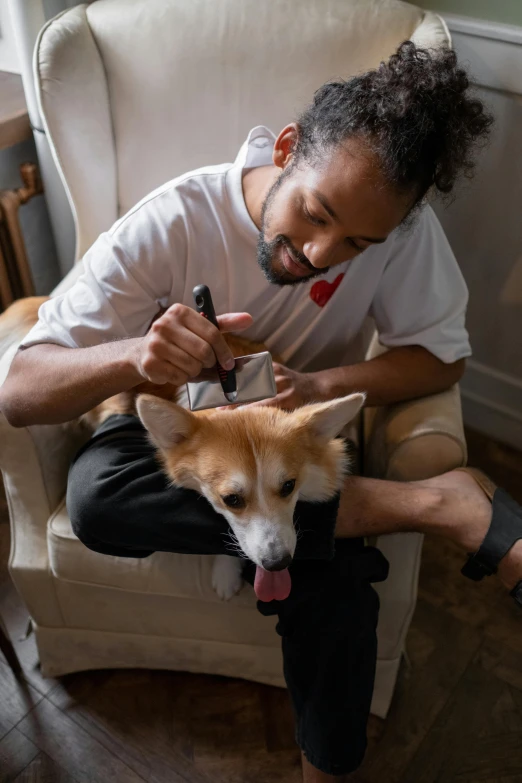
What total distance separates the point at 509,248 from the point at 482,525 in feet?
3.34

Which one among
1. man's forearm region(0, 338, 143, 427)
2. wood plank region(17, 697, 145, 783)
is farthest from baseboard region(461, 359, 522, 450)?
wood plank region(17, 697, 145, 783)

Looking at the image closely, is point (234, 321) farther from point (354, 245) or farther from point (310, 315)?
point (310, 315)

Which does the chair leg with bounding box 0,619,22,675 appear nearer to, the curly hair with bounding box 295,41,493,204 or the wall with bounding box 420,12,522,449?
the curly hair with bounding box 295,41,493,204

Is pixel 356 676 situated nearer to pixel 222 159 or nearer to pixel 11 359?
pixel 11 359

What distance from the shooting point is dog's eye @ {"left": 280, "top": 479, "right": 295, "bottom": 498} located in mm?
1078

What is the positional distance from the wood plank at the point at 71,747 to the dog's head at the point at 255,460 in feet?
2.23

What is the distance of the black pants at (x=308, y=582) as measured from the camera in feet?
3.70

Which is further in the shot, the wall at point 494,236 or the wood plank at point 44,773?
the wall at point 494,236

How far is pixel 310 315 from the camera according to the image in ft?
4.57

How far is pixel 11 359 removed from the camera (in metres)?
1.28

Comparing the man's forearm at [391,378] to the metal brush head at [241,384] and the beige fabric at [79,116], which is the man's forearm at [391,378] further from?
the beige fabric at [79,116]

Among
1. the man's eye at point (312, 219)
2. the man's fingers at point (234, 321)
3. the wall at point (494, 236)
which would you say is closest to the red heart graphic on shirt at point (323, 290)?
the man's eye at point (312, 219)

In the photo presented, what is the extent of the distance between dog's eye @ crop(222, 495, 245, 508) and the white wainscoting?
1236mm

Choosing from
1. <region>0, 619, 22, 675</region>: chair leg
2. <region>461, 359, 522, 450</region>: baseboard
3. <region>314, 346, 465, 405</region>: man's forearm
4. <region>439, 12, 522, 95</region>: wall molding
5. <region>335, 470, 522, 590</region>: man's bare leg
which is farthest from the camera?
<region>461, 359, 522, 450</region>: baseboard
